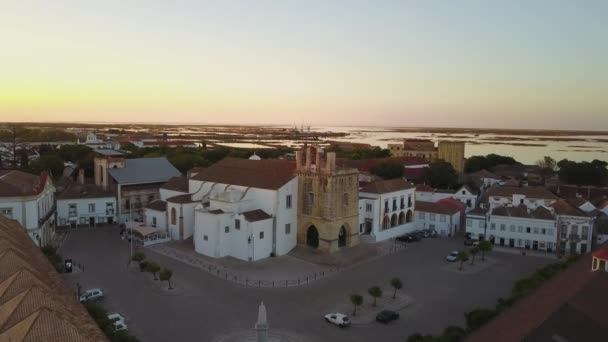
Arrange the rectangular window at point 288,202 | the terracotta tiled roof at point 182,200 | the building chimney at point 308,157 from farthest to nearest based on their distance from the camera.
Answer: the terracotta tiled roof at point 182,200 < the building chimney at point 308,157 < the rectangular window at point 288,202

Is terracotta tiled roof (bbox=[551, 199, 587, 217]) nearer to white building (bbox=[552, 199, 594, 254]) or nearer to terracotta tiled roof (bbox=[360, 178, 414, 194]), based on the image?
white building (bbox=[552, 199, 594, 254])

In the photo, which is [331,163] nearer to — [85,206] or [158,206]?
[158,206]

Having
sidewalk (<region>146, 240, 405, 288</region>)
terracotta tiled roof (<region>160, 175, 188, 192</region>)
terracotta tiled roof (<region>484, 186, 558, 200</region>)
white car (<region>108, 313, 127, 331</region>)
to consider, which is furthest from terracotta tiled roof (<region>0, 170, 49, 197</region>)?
terracotta tiled roof (<region>484, 186, 558, 200</region>)

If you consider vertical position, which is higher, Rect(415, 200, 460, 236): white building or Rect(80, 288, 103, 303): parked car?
Rect(415, 200, 460, 236): white building

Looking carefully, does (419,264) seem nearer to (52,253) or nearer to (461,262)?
(461,262)

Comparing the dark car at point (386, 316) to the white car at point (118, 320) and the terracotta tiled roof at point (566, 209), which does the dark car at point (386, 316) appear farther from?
the terracotta tiled roof at point (566, 209)

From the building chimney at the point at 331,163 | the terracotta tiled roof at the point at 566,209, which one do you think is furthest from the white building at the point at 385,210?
the terracotta tiled roof at the point at 566,209

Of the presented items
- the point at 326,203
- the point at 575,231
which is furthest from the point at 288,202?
the point at 575,231
